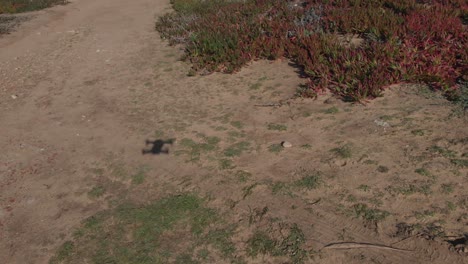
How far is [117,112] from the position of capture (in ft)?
31.7

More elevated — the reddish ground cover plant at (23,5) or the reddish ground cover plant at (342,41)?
the reddish ground cover plant at (342,41)

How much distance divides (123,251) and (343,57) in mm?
6853

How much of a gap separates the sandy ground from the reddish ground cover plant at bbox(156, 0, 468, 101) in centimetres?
50

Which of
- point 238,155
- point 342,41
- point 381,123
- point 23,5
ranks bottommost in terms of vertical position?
point 23,5

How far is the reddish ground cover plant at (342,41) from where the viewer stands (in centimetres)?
926

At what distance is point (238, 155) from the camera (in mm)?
7457

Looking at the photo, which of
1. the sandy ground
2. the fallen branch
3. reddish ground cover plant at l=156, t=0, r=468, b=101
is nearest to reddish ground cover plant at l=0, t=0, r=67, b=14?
reddish ground cover plant at l=156, t=0, r=468, b=101

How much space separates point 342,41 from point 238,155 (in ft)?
19.5

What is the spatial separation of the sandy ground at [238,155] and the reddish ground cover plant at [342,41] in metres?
0.50

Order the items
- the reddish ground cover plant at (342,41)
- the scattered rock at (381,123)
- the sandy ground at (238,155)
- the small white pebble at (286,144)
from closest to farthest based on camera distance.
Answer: the sandy ground at (238,155) < the small white pebble at (286,144) < the scattered rock at (381,123) < the reddish ground cover plant at (342,41)

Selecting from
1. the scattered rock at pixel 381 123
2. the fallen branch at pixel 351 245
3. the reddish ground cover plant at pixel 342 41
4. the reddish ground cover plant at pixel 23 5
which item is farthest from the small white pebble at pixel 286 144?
the reddish ground cover plant at pixel 23 5

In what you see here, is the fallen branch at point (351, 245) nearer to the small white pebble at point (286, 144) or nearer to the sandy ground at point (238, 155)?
the sandy ground at point (238, 155)

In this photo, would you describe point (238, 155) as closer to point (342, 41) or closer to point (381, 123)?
point (381, 123)

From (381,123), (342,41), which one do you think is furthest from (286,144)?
(342,41)
